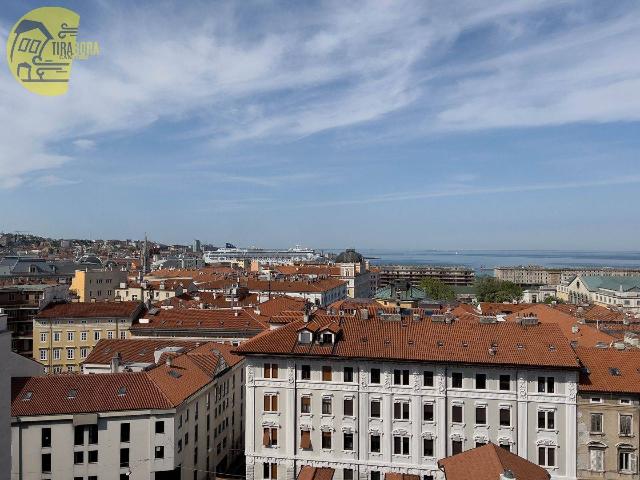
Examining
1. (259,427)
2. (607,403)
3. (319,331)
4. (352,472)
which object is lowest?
(352,472)

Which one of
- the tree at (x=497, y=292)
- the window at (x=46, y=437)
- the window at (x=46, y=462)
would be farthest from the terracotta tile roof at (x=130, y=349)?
the tree at (x=497, y=292)

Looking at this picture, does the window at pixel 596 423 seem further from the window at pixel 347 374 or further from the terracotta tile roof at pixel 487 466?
the window at pixel 347 374

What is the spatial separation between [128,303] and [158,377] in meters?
36.1

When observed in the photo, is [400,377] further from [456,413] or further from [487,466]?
[487,466]

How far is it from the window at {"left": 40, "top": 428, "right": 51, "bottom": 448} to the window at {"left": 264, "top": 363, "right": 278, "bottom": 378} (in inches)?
506

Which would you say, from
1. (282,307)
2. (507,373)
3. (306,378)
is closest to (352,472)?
(306,378)

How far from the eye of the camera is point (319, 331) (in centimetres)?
3641

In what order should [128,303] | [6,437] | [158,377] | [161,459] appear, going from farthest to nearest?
[128,303] → [158,377] → [161,459] → [6,437]

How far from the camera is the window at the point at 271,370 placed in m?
36.3

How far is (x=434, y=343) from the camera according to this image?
35688 mm

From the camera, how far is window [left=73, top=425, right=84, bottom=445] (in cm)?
3406

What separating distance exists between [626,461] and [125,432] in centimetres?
2885

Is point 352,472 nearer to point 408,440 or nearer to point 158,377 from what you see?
point 408,440

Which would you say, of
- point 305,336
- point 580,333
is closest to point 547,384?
point 305,336
